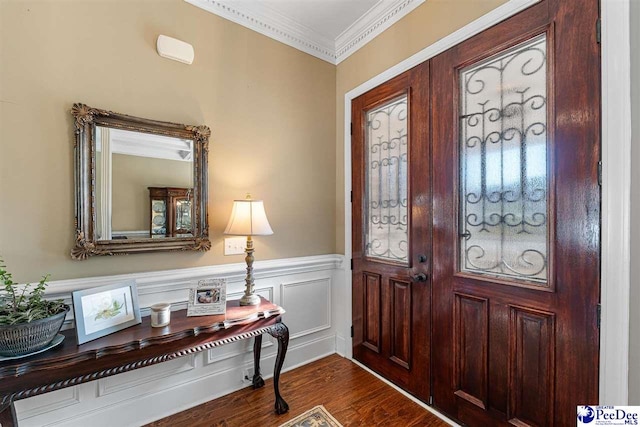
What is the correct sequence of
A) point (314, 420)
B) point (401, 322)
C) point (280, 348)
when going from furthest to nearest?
1. point (401, 322)
2. point (280, 348)
3. point (314, 420)

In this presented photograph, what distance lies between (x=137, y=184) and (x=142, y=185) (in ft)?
0.09

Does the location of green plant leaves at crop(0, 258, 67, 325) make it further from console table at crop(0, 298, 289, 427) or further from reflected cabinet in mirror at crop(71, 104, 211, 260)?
reflected cabinet in mirror at crop(71, 104, 211, 260)

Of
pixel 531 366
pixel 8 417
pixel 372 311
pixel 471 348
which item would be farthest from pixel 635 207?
pixel 8 417

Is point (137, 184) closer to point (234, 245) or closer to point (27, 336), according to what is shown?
point (234, 245)

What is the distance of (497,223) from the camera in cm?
161

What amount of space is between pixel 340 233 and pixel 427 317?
42.6 inches

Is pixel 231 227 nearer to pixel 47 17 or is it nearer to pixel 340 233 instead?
pixel 340 233

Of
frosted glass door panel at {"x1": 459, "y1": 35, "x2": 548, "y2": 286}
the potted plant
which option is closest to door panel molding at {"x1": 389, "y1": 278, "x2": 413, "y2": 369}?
frosted glass door panel at {"x1": 459, "y1": 35, "x2": 548, "y2": 286}

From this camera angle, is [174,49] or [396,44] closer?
[174,49]

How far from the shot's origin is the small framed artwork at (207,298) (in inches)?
70.1

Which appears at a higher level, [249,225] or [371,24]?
[371,24]

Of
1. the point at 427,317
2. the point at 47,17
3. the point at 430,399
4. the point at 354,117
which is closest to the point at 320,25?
the point at 354,117

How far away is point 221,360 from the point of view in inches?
82.0

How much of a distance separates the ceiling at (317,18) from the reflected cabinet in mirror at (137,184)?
1.00 meters
